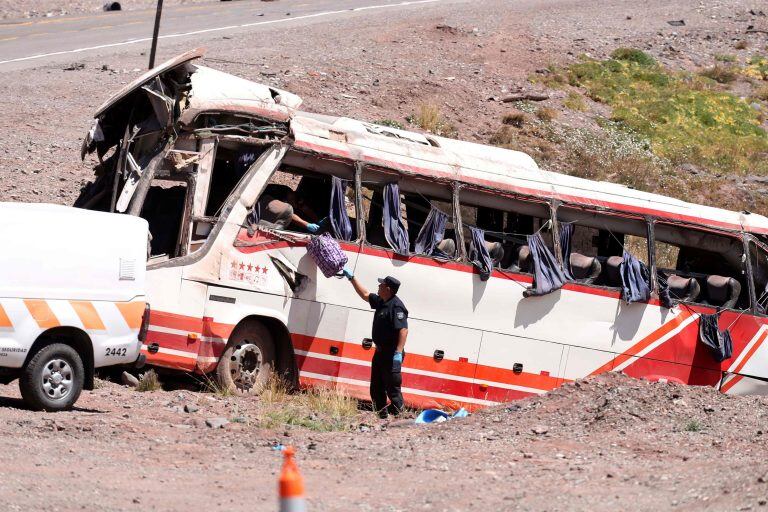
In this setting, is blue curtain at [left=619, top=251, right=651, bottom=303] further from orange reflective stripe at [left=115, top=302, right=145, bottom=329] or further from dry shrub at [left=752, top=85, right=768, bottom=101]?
dry shrub at [left=752, top=85, right=768, bottom=101]

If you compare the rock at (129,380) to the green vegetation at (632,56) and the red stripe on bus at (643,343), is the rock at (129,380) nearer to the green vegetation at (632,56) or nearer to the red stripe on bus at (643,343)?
the red stripe on bus at (643,343)

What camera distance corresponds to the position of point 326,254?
583 inches

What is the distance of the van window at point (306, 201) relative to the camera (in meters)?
15.0

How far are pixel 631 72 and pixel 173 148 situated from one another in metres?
26.5

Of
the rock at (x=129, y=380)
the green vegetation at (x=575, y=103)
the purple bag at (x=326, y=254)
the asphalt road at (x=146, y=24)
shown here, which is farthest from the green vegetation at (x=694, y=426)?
the asphalt road at (x=146, y=24)

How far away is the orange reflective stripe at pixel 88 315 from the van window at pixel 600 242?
665 cm

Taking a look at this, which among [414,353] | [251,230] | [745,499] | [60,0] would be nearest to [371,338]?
[414,353]

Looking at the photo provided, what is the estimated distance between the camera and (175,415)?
13.1m

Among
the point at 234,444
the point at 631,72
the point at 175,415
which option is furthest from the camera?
the point at 631,72

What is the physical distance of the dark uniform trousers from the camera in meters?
14.8

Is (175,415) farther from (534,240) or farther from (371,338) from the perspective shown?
(534,240)

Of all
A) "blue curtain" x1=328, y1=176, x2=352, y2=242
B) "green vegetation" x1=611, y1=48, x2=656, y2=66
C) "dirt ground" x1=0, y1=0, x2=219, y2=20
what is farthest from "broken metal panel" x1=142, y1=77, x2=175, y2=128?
"dirt ground" x1=0, y1=0, x2=219, y2=20

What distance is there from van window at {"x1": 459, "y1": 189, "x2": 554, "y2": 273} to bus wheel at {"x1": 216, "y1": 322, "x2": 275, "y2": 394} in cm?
297

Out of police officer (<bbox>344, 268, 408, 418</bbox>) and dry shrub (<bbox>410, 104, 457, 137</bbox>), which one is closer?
police officer (<bbox>344, 268, 408, 418</bbox>)
